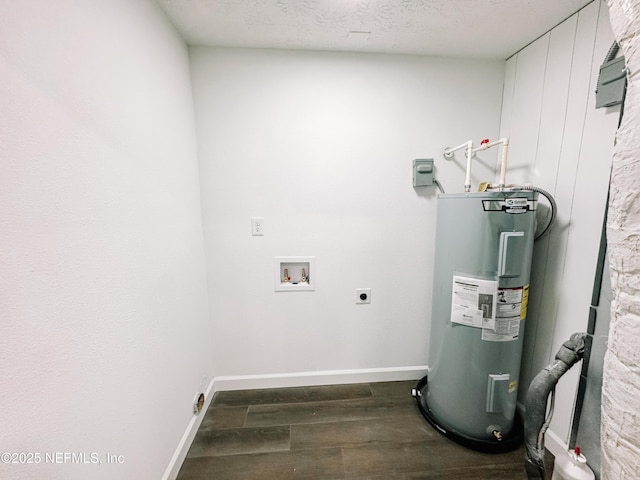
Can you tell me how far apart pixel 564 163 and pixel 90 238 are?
209 cm

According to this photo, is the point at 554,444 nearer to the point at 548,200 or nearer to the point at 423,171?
the point at 548,200

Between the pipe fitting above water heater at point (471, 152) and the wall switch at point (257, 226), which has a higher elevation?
the pipe fitting above water heater at point (471, 152)

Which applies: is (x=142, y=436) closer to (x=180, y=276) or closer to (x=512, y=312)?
(x=180, y=276)

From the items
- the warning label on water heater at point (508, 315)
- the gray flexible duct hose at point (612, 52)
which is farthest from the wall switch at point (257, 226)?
the gray flexible duct hose at point (612, 52)

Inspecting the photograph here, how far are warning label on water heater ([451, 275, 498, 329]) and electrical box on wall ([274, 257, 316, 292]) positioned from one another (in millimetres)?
897

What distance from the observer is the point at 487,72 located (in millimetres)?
1620

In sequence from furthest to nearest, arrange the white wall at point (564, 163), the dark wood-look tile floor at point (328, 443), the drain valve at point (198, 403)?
the drain valve at point (198, 403), the dark wood-look tile floor at point (328, 443), the white wall at point (564, 163)

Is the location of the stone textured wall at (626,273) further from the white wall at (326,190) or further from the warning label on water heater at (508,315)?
the white wall at (326,190)

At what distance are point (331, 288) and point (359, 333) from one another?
414 millimetres

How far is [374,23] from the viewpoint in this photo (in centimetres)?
129

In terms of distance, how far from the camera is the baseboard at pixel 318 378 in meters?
1.79

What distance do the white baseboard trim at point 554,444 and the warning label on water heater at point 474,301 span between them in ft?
2.29

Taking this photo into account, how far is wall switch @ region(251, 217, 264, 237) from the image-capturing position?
1653 mm

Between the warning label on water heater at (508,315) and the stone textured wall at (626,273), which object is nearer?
the stone textured wall at (626,273)
